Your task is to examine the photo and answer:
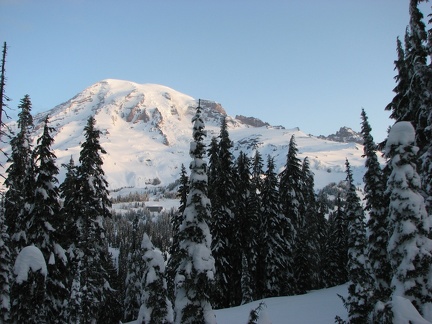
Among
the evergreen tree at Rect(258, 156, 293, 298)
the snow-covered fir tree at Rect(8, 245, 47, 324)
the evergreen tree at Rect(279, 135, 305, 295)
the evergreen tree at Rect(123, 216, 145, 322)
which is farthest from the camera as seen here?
the evergreen tree at Rect(123, 216, 145, 322)

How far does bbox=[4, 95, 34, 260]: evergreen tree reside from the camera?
21625mm

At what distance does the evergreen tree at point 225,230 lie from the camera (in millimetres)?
30312

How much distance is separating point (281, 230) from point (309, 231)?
709cm

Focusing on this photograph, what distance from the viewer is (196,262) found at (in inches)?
596

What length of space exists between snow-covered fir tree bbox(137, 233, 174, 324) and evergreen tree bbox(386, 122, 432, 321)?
841 centimetres

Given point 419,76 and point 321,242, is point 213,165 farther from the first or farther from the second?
point 321,242

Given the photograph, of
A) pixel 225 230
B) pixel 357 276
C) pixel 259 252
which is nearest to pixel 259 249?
pixel 259 252

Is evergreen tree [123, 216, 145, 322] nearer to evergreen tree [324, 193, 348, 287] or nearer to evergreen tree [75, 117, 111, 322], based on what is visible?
evergreen tree [75, 117, 111, 322]

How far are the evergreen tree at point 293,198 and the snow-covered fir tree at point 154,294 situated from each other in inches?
954

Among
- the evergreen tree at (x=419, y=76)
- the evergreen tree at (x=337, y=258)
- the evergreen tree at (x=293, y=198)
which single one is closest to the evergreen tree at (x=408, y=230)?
the evergreen tree at (x=419, y=76)

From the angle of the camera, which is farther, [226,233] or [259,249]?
[259,249]

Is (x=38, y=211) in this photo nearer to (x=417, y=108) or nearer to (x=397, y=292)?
(x=397, y=292)

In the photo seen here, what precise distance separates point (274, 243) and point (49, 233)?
68.5ft

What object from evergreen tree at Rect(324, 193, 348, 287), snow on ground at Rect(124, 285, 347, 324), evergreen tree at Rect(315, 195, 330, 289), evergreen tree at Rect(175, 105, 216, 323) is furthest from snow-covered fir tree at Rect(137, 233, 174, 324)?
evergreen tree at Rect(315, 195, 330, 289)
